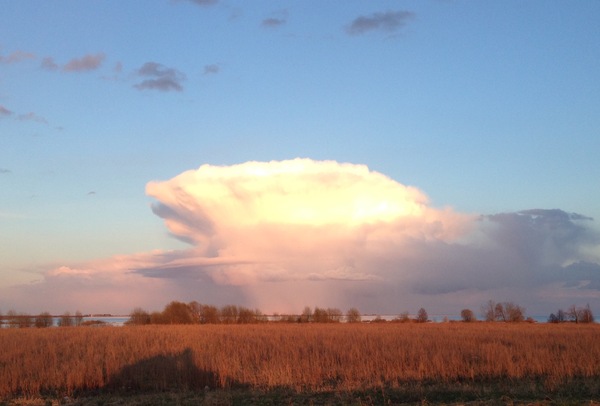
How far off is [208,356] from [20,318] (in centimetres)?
6872

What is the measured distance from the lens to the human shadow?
15617 mm

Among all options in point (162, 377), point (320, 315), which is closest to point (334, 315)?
point (320, 315)

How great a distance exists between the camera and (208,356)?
62.0 ft

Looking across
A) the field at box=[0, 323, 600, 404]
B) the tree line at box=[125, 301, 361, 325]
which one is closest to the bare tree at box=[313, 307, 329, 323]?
the tree line at box=[125, 301, 361, 325]

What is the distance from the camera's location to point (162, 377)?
16281 mm

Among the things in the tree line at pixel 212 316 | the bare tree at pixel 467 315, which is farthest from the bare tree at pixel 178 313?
the bare tree at pixel 467 315

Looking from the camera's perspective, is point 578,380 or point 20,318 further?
point 20,318

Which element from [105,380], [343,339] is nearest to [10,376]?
[105,380]

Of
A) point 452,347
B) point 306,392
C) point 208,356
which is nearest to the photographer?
point 306,392

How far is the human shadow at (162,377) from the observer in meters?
15.6

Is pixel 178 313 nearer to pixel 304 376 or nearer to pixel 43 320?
pixel 43 320

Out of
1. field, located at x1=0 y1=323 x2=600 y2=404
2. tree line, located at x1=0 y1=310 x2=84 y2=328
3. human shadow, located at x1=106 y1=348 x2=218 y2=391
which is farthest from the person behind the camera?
tree line, located at x1=0 y1=310 x2=84 y2=328

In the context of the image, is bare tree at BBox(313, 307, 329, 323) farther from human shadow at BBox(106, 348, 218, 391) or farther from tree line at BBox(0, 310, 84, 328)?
human shadow at BBox(106, 348, 218, 391)

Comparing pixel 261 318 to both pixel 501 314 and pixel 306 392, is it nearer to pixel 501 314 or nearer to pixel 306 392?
pixel 501 314
